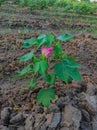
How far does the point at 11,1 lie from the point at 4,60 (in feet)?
25.7

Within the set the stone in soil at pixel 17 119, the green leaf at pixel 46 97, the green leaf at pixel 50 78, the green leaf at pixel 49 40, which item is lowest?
the stone in soil at pixel 17 119

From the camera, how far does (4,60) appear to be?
155 inches

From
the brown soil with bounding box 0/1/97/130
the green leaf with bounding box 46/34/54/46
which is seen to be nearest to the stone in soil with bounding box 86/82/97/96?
the brown soil with bounding box 0/1/97/130

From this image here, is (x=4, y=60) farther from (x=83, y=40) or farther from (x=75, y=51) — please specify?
(x=83, y=40)

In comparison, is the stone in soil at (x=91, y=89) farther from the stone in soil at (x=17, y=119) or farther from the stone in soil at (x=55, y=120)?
the stone in soil at (x=17, y=119)

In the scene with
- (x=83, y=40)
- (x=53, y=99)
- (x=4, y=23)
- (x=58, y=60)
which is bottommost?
(x=4, y=23)

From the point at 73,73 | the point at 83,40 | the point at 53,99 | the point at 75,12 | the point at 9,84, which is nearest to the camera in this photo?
the point at 73,73

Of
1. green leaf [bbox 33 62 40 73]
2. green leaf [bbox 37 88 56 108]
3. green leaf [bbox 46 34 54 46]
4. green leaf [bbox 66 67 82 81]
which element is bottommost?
green leaf [bbox 37 88 56 108]

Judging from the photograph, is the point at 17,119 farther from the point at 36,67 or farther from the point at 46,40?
the point at 46,40

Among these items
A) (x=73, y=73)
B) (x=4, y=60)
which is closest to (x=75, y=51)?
(x=4, y=60)

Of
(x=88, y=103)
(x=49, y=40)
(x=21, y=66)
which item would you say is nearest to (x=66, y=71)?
(x=49, y=40)

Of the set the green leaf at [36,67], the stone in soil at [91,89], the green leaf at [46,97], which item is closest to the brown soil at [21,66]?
the stone in soil at [91,89]

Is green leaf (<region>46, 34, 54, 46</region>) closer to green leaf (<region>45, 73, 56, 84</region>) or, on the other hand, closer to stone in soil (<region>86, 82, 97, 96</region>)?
green leaf (<region>45, 73, 56, 84</region>)

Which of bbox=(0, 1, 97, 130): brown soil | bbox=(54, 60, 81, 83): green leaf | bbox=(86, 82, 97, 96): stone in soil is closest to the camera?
bbox=(54, 60, 81, 83): green leaf
